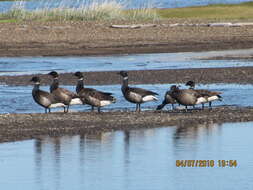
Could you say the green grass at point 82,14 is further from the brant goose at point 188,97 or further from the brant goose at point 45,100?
the brant goose at point 188,97

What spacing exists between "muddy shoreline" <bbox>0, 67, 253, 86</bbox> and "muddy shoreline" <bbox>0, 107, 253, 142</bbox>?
21.9 feet

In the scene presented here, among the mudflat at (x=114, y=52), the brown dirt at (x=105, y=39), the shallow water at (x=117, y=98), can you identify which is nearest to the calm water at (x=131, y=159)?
the mudflat at (x=114, y=52)

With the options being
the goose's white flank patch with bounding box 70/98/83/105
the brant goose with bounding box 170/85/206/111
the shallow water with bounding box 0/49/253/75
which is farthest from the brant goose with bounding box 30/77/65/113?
the shallow water with bounding box 0/49/253/75

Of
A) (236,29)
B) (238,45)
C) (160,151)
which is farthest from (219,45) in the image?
(160,151)

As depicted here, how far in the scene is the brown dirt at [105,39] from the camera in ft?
118

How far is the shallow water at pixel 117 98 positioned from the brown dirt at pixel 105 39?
1059 centimetres

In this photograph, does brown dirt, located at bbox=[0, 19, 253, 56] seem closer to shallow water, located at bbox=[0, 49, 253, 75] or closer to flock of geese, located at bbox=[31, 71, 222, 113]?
shallow water, located at bbox=[0, 49, 253, 75]

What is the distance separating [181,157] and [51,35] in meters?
26.5

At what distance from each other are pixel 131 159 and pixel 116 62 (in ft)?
60.3

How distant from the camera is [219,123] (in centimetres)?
1770

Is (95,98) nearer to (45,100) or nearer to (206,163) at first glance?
(45,100)

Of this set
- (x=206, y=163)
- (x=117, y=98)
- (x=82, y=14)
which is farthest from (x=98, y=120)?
(x=82, y=14)

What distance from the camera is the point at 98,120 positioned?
17891 mm

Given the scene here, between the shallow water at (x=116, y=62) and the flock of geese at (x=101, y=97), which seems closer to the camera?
the flock of geese at (x=101, y=97)
